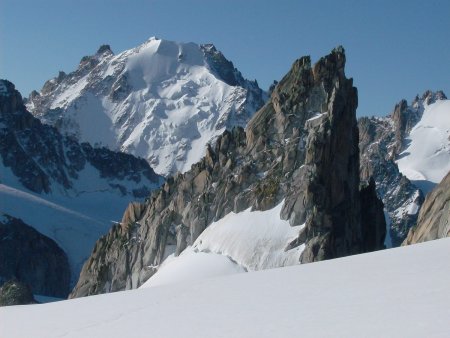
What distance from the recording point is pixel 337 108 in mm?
60281

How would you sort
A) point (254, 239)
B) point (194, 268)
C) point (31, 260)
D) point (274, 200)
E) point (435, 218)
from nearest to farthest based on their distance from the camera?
1. point (435, 218)
2. point (194, 268)
3. point (254, 239)
4. point (274, 200)
5. point (31, 260)

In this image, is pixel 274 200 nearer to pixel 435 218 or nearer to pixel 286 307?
pixel 435 218

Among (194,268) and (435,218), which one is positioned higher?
(194,268)

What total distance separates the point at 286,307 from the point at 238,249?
36.1 m

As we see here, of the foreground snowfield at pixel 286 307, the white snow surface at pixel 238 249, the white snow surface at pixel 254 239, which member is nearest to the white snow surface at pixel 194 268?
the white snow surface at pixel 238 249

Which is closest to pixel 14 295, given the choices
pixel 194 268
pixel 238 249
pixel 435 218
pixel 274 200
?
pixel 194 268

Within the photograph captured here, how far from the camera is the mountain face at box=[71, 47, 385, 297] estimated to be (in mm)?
53281

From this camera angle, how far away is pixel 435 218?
3866cm

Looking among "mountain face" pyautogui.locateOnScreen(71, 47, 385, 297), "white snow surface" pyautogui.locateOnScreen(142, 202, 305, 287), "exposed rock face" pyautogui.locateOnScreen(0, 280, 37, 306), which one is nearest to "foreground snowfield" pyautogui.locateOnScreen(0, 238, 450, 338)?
"white snow surface" pyautogui.locateOnScreen(142, 202, 305, 287)

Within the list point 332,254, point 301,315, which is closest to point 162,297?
point 301,315

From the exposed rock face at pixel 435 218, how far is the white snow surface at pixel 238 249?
34.9 feet

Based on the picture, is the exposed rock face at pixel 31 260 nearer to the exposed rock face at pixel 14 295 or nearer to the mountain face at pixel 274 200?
the mountain face at pixel 274 200

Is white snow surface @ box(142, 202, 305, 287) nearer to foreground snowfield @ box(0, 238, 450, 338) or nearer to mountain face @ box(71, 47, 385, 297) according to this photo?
mountain face @ box(71, 47, 385, 297)

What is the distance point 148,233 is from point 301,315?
5114 cm
